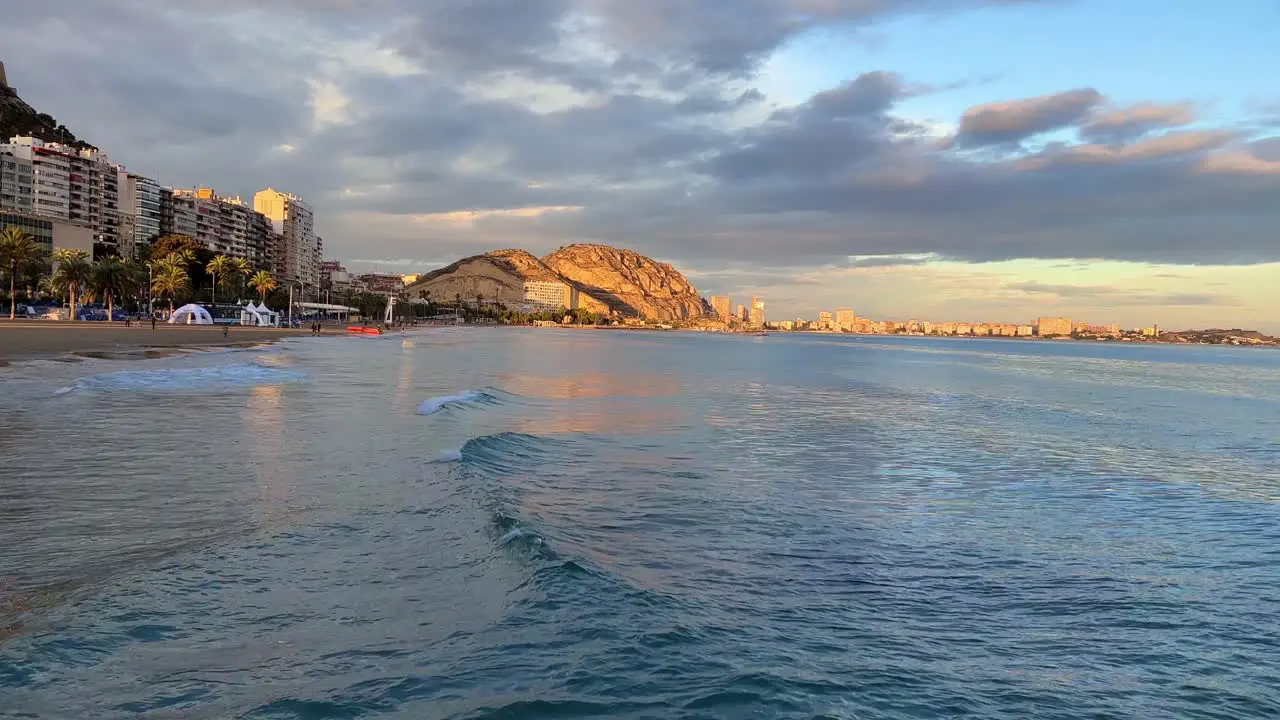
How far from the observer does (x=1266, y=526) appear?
11.1 m

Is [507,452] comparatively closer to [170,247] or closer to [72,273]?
[72,273]

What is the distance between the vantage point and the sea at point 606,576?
5078 mm

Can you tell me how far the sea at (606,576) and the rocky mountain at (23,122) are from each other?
560 feet

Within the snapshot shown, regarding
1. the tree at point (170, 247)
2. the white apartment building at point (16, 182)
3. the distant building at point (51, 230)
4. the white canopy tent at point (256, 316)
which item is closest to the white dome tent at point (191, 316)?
the white canopy tent at point (256, 316)

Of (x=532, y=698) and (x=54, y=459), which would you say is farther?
(x=54, y=459)

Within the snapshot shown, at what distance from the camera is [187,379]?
26953 millimetres

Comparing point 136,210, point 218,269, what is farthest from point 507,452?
point 136,210

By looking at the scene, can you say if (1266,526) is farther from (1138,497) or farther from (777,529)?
(777,529)

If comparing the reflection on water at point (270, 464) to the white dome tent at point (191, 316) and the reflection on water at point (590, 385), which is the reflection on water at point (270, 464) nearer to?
the reflection on water at point (590, 385)

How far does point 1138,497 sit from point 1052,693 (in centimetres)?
A: 948

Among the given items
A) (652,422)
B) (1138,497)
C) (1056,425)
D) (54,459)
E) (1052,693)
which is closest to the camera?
(1052,693)

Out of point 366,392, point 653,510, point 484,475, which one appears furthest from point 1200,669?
point 366,392

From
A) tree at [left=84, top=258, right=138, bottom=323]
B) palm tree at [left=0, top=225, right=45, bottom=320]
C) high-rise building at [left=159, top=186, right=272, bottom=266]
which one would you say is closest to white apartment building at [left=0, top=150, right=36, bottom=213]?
high-rise building at [left=159, top=186, right=272, bottom=266]

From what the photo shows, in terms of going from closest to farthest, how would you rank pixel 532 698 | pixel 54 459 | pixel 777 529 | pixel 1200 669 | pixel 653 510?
1. pixel 532 698
2. pixel 1200 669
3. pixel 777 529
4. pixel 653 510
5. pixel 54 459
